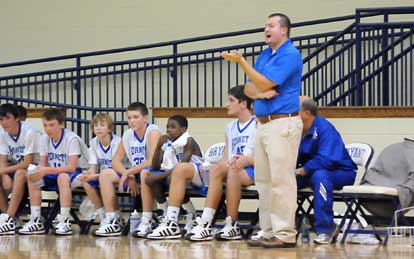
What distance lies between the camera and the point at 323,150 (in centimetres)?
1002

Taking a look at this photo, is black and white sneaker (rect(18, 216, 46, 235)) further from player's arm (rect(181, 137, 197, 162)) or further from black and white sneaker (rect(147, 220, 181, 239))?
player's arm (rect(181, 137, 197, 162))

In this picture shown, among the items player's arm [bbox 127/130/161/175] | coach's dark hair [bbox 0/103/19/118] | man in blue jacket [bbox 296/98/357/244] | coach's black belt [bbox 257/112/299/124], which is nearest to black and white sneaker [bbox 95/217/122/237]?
player's arm [bbox 127/130/161/175]

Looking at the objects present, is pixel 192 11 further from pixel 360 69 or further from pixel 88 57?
pixel 360 69

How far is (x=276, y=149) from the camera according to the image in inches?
361

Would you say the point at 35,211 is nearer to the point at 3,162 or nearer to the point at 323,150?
the point at 3,162

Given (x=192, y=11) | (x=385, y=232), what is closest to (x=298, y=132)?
(x=385, y=232)

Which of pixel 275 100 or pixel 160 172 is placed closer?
pixel 275 100

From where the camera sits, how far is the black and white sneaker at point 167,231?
10430mm

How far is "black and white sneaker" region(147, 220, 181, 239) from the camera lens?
34.2 feet

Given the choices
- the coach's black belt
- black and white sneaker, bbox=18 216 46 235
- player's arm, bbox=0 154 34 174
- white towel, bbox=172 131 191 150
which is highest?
the coach's black belt

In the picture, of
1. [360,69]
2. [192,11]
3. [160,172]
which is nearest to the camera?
[160,172]

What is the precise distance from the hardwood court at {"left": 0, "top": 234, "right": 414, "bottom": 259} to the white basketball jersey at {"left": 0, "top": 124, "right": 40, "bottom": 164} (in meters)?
1.57

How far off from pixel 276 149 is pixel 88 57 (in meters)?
7.88

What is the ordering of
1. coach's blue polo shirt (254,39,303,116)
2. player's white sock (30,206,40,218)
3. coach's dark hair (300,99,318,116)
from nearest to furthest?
coach's blue polo shirt (254,39,303,116) < coach's dark hair (300,99,318,116) < player's white sock (30,206,40,218)
